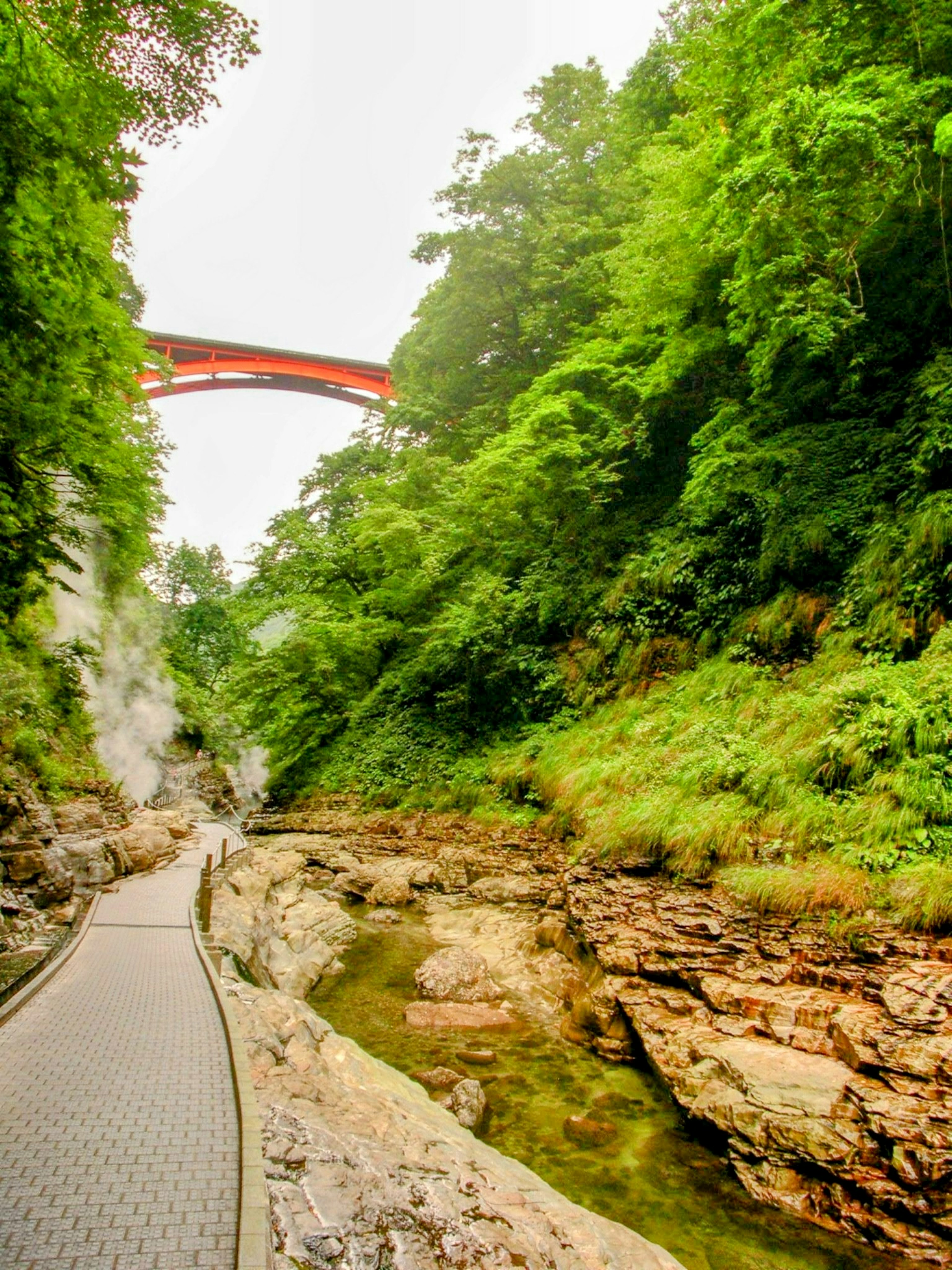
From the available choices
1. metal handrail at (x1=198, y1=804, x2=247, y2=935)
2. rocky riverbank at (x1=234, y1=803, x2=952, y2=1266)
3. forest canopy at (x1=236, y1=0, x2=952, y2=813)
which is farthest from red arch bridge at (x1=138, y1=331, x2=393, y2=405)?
rocky riverbank at (x1=234, y1=803, x2=952, y2=1266)

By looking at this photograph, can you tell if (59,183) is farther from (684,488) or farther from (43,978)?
(684,488)

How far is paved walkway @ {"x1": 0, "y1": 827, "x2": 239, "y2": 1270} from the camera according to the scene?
2.77 meters

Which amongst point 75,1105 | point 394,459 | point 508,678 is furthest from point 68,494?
point 75,1105

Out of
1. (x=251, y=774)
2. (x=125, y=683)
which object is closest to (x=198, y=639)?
(x=125, y=683)

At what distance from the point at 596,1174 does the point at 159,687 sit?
33673mm

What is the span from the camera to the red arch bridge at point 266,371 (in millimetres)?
28812

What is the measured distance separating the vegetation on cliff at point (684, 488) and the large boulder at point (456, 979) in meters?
2.81

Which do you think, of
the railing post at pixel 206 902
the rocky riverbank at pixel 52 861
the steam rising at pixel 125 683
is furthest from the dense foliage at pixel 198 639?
the railing post at pixel 206 902

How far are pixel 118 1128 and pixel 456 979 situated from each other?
539 cm

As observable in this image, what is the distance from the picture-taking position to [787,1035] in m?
5.46

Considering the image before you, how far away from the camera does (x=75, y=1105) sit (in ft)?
12.9

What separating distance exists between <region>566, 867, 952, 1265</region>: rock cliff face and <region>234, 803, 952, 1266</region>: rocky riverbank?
1cm

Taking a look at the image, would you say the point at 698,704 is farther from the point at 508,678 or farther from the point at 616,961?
the point at 508,678

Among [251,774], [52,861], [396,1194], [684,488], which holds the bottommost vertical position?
[251,774]
